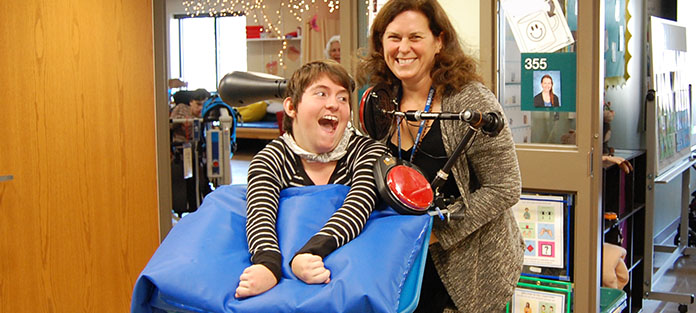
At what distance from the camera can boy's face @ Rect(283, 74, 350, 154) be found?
1.55 m

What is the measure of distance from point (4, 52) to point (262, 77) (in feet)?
4.83

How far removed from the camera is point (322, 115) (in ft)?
5.09

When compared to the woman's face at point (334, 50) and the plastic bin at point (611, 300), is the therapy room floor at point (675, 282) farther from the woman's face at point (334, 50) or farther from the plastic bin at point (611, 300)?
the woman's face at point (334, 50)

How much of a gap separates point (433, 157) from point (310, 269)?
1.72 feet

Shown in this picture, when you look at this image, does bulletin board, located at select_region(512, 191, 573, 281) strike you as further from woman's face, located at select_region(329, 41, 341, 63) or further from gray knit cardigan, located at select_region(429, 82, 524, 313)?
woman's face, located at select_region(329, 41, 341, 63)

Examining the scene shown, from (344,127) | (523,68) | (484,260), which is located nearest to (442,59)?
(344,127)

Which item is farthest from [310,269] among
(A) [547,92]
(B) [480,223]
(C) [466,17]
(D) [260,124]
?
(D) [260,124]

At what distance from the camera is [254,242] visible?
53.2 inches

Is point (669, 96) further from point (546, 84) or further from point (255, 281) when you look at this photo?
point (255, 281)

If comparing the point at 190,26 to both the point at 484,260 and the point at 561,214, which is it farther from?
the point at 484,260

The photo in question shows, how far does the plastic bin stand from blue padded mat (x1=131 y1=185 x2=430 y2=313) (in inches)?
74.7

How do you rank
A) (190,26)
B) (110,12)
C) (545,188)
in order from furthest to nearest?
(190,26)
(110,12)
(545,188)

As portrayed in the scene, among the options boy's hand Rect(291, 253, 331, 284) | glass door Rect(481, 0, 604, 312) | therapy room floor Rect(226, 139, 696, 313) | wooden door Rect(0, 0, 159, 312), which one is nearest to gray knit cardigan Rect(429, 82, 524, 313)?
boy's hand Rect(291, 253, 331, 284)

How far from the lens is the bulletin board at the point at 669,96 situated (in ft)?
13.8
